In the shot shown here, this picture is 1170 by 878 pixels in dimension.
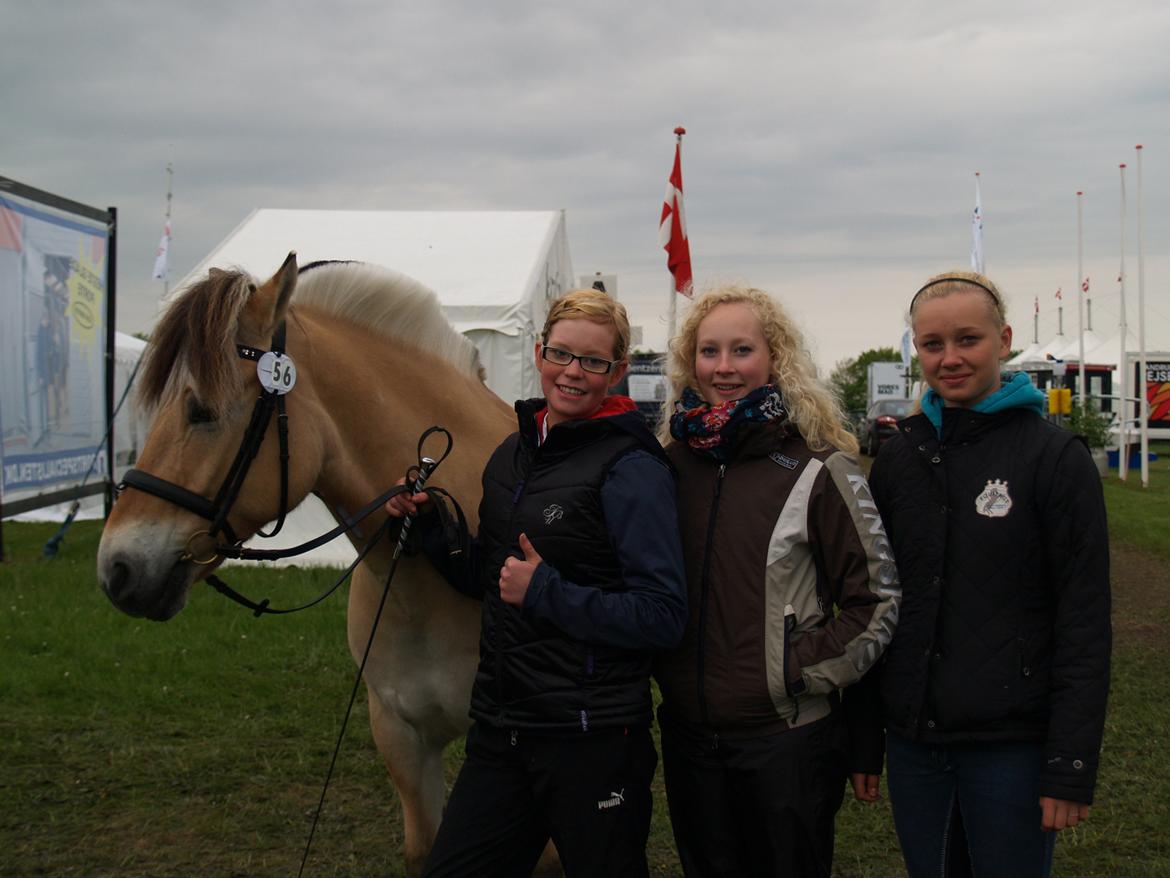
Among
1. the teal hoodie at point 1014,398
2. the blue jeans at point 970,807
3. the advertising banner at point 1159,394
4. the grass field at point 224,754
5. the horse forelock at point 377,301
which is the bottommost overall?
the grass field at point 224,754

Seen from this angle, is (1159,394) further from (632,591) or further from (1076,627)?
(632,591)

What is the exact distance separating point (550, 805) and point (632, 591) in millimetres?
499

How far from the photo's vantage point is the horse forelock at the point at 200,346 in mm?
2018

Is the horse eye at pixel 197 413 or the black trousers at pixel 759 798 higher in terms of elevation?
the horse eye at pixel 197 413

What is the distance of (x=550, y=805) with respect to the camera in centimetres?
198

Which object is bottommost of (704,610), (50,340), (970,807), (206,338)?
(970,807)

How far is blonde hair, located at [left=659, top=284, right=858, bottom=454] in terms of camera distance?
80.7 inches

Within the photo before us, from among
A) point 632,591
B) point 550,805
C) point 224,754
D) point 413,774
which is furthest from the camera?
point 224,754

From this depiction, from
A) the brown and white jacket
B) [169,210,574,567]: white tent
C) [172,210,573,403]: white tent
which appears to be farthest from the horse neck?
[172,210,573,403]: white tent

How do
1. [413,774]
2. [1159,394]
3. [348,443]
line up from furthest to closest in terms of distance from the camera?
[1159,394] → [413,774] → [348,443]

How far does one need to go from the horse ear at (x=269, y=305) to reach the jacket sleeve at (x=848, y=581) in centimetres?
122

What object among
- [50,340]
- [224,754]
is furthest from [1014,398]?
[50,340]

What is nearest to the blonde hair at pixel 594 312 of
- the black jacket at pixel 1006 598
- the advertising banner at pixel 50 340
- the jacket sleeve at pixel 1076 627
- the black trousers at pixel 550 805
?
the black jacket at pixel 1006 598

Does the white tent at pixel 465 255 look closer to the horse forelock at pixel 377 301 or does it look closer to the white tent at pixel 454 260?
the white tent at pixel 454 260
